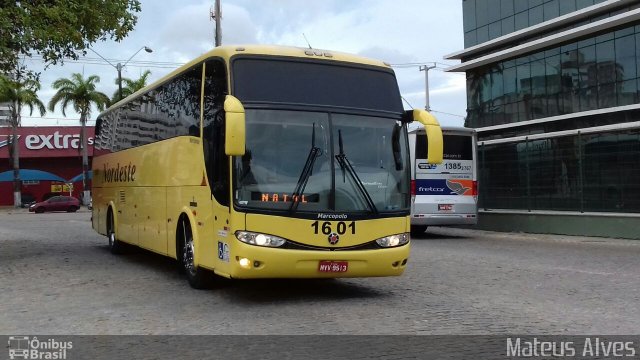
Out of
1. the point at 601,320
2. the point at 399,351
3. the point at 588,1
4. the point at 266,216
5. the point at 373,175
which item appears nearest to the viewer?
the point at 399,351

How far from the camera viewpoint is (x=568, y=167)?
19000mm

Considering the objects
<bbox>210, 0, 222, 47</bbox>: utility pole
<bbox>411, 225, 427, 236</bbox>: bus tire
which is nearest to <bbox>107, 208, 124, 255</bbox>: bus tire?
<bbox>411, 225, 427, 236</bbox>: bus tire

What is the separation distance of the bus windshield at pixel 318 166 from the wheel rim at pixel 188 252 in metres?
2.14

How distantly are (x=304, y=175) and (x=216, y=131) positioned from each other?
1396 millimetres

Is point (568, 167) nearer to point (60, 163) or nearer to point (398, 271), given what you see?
point (398, 271)

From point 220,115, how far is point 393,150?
7.51 feet

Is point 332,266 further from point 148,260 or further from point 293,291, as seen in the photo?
point 148,260

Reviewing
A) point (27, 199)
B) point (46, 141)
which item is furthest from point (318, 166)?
point (27, 199)

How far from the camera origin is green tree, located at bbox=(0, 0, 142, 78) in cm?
1266

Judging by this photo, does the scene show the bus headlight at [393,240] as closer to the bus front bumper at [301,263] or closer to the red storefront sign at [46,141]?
the bus front bumper at [301,263]

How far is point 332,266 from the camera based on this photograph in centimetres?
802

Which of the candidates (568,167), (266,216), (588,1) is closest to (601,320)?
(266,216)

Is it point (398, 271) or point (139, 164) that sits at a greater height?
A: point (139, 164)

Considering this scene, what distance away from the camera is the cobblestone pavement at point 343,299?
22.8 feet
